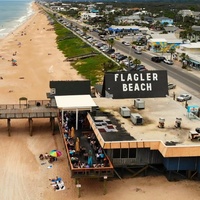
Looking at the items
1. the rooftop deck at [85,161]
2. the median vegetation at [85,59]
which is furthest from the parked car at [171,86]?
the rooftop deck at [85,161]

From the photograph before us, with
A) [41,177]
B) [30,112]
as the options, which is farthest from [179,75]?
[41,177]

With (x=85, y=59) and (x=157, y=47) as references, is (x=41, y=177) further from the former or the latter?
(x=157, y=47)

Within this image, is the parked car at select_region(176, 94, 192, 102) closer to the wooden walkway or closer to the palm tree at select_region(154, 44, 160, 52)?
the wooden walkway

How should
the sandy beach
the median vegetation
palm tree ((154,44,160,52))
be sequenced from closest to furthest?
1. the sandy beach
2. the median vegetation
3. palm tree ((154,44,160,52))

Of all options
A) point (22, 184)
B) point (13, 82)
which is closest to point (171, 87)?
point (13, 82)

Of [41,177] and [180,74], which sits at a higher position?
[180,74]

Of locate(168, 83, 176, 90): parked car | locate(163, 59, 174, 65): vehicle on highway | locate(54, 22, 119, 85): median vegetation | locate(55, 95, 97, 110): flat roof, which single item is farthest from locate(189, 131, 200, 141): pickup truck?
locate(163, 59, 174, 65): vehicle on highway

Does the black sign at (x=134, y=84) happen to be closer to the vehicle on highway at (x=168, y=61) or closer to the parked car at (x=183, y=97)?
the parked car at (x=183, y=97)
